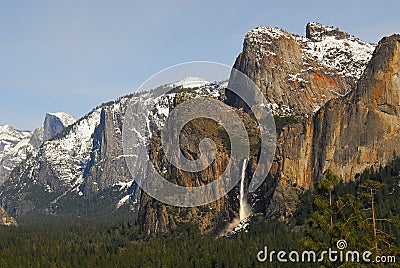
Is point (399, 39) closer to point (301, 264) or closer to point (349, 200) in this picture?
point (301, 264)

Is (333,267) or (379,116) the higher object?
(379,116)

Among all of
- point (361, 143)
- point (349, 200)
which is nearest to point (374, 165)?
point (361, 143)

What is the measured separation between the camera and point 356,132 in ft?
611

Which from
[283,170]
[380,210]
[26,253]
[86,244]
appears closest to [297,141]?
[283,170]

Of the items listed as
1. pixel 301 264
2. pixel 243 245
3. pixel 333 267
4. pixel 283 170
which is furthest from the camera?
pixel 283 170

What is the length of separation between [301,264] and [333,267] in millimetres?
74746

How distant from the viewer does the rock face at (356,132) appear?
18188 centimetres

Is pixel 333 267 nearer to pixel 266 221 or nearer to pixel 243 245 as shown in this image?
pixel 243 245

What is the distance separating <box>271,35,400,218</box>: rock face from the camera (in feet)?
597

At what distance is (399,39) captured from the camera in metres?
183

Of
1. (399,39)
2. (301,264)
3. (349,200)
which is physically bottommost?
(301,264)

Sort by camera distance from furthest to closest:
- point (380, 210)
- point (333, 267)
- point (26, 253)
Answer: point (26, 253) → point (380, 210) → point (333, 267)

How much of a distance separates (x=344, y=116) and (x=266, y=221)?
40.3m

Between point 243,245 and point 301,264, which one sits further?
point 243,245
